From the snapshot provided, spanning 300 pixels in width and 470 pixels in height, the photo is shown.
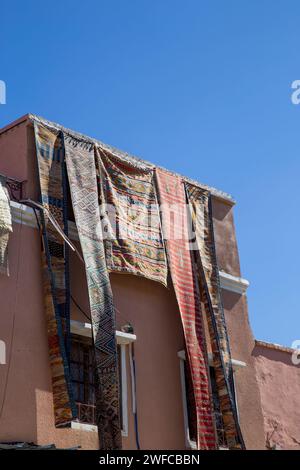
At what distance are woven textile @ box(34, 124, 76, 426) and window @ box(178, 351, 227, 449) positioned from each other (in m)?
2.32

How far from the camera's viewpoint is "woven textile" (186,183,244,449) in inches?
511

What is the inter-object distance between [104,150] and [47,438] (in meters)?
4.23

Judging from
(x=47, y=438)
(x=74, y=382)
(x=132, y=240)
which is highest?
(x=132, y=240)

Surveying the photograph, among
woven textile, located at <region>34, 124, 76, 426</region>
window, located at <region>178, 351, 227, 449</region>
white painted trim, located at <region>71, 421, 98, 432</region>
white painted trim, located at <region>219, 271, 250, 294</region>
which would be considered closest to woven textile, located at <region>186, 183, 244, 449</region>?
window, located at <region>178, 351, 227, 449</region>

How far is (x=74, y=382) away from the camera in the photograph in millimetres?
11570

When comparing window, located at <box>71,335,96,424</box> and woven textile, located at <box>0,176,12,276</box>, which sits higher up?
woven textile, located at <box>0,176,12,276</box>

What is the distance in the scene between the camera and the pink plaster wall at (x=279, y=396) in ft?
48.6

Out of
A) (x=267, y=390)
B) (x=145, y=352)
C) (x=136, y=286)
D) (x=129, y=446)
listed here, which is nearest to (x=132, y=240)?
(x=136, y=286)

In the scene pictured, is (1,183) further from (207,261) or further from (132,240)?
(207,261)

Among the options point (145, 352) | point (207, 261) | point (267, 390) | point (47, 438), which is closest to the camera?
point (47, 438)

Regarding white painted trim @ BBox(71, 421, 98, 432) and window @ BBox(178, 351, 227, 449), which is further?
window @ BBox(178, 351, 227, 449)

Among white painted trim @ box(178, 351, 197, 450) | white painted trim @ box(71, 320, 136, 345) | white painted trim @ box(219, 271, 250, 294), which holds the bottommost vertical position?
white painted trim @ box(178, 351, 197, 450)

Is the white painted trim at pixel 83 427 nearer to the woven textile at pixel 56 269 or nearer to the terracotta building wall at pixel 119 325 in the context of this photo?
the terracotta building wall at pixel 119 325

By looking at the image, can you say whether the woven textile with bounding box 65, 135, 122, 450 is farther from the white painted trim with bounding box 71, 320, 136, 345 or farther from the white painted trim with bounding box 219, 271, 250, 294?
the white painted trim with bounding box 219, 271, 250, 294
